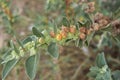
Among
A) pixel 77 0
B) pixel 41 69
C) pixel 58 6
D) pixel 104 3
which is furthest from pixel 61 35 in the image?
pixel 41 69

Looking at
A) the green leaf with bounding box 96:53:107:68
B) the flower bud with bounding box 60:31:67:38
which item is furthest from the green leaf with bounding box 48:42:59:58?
the green leaf with bounding box 96:53:107:68

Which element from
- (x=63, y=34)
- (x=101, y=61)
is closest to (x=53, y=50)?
(x=63, y=34)

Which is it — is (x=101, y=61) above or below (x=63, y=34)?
below

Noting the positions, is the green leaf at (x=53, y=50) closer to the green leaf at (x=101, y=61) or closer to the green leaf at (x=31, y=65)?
the green leaf at (x=31, y=65)

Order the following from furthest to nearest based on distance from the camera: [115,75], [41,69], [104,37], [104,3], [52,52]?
[41,69] → [104,3] → [104,37] → [115,75] → [52,52]

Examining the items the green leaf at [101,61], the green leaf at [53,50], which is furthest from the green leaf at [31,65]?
the green leaf at [101,61]

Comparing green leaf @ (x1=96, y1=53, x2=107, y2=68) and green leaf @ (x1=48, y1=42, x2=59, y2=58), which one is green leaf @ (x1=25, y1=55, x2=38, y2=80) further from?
green leaf @ (x1=96, y1=53, x2=107, y2=68)

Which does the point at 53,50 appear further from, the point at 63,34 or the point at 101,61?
the point at 101,61

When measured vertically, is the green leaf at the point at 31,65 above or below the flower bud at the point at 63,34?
below

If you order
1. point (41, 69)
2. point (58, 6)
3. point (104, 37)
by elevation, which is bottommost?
point (41, 69)

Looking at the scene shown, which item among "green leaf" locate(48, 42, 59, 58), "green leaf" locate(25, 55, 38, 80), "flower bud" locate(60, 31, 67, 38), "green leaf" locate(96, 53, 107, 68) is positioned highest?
"flower bud" locate(60, 31, 67, 38)

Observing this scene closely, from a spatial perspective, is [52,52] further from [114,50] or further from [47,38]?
[114,50]
